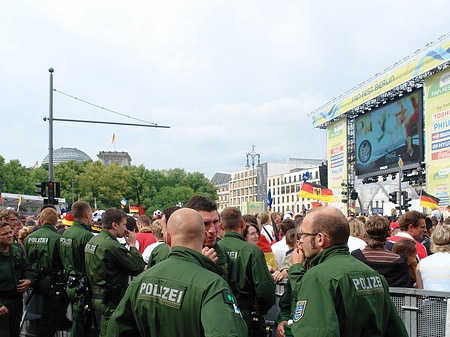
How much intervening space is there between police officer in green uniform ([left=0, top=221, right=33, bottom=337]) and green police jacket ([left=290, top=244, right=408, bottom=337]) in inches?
186

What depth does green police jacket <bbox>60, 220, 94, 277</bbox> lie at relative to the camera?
625 cm

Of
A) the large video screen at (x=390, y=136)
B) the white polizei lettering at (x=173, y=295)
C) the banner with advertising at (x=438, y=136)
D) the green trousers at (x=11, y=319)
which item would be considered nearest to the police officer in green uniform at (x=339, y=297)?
the white polizei lettering at (x=173, y=295)

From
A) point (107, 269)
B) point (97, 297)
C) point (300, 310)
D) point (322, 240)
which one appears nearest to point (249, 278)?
point (322, 240)

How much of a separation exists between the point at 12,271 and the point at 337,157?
40.2 metres

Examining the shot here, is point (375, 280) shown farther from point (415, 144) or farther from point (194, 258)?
point (415, 144)

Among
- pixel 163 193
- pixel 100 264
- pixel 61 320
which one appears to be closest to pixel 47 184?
pixel 61 320

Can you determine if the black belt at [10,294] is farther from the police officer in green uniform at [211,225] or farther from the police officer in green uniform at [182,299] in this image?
the police officer in green uniform at [182,299]

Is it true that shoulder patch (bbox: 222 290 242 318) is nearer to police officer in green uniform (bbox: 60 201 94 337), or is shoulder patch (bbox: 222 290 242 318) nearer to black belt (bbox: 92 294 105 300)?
black belt (bbox: 92 294 105 300)

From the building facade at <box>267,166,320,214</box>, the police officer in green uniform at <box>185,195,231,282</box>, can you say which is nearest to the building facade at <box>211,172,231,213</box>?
the building facade at <box>267,166,320,214</box>

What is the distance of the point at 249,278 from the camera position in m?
4.30

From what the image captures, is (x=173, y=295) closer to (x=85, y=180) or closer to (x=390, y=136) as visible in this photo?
(x=390, y=136)

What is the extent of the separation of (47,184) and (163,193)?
76.3m

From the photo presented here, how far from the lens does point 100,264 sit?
5348 mm

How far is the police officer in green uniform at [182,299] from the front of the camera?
2.30 meters
